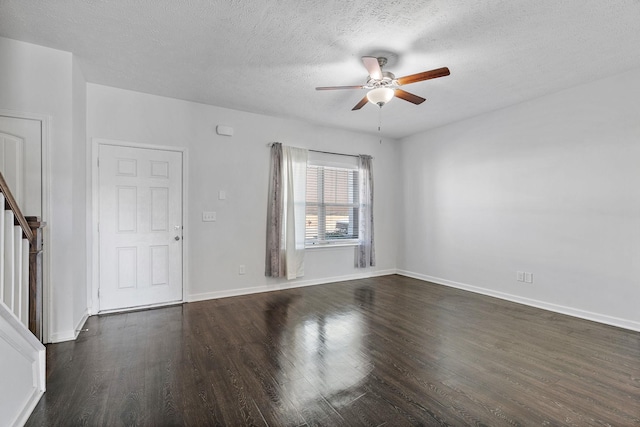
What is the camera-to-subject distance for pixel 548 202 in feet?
12.4

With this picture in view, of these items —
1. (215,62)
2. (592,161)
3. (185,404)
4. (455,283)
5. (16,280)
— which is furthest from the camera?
(455,283)

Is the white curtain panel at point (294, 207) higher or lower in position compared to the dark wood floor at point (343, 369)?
higher

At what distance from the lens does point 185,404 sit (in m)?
1.86

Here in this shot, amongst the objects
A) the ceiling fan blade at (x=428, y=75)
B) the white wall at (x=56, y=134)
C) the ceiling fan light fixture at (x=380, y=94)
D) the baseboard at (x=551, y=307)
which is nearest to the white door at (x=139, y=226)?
the white wall at (x=56, y=134)

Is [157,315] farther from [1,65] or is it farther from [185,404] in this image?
[1,65]

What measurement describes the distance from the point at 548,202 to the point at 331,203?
3083mm

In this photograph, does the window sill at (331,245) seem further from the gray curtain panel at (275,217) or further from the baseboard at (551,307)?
the baseboard at (551,307)

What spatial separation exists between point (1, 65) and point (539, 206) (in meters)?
5.85

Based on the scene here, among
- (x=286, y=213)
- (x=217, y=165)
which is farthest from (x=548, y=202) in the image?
(x=217, y=165)

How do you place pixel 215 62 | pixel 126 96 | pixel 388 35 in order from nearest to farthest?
1. pixel 388 35
2. pixel 215 62
3. pixel 126 96

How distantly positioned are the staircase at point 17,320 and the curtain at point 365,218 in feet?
14.1

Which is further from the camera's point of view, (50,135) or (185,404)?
(50,135)

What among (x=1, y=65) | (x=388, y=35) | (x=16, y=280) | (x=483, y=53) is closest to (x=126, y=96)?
(x=1, y=65)

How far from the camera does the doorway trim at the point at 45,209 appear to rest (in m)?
2.68
